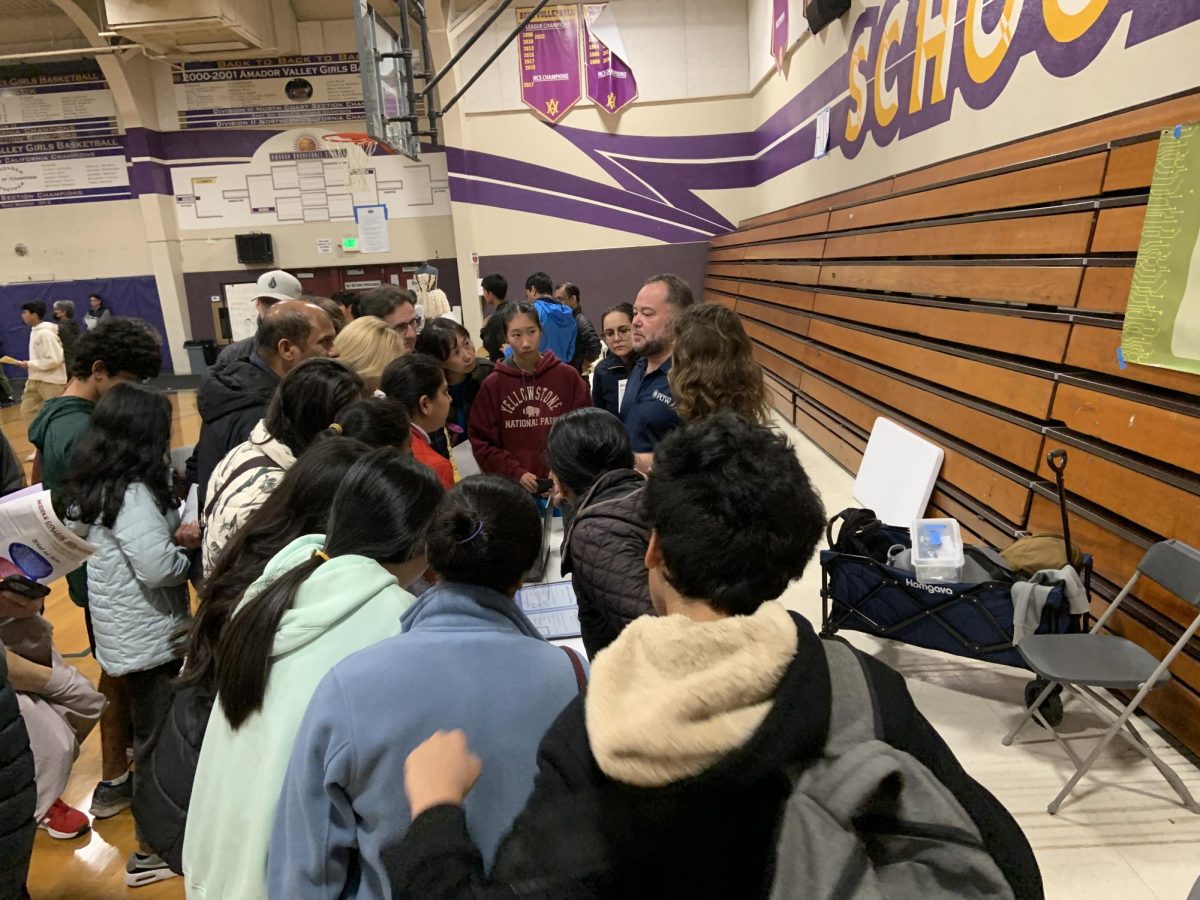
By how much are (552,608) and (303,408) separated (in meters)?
1.02

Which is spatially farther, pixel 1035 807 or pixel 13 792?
pixel 1035 807

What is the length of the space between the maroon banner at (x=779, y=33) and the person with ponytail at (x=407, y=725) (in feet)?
27.8

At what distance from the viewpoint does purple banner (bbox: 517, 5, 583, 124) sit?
9.99 metres

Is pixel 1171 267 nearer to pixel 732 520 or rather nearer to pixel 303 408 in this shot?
pixel 732 520

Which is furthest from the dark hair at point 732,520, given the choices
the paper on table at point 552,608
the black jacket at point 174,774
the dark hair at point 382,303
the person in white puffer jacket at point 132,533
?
the dark hair at point 382,303

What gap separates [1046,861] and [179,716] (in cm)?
208

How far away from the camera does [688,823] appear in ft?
2.18

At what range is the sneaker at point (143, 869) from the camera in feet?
6.98

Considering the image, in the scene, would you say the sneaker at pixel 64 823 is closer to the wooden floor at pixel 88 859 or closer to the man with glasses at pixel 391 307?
the wooden floor at pixel 88 859

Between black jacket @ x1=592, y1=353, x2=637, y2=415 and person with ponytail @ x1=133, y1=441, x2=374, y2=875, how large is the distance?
2.45 meters

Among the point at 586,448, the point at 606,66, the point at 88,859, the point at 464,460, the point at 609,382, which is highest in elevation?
the point at 606,66

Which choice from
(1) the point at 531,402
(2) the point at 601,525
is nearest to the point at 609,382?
(1) the point at 531,402

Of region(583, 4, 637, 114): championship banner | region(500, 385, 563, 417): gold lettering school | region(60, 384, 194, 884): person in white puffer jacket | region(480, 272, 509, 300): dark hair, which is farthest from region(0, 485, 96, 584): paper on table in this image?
region(583, 4, 637, 114): championship banner

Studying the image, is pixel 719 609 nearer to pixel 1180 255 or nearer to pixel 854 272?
pixel 1180 255
